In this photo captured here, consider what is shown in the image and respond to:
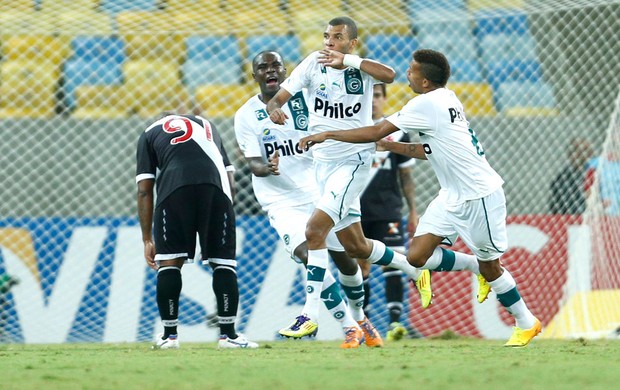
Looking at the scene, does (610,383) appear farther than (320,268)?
No

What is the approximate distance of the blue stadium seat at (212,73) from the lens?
12.4 m

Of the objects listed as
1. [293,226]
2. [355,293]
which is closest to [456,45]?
[293,226]

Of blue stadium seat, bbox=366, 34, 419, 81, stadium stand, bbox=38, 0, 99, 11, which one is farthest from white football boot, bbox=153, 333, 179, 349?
blue stadium seat, bbox=366, 34, 419, 81

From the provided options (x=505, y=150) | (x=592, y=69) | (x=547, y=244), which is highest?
(x=592, y=69)

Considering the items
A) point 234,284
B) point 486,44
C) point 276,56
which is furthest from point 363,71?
point 486,44

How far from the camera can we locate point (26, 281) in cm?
990

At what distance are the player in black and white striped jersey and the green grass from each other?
45 cm

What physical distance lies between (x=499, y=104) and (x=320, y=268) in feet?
19.8

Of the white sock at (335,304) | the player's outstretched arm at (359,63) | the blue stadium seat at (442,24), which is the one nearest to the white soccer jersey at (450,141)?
the player's outstretched arm at (359,63)

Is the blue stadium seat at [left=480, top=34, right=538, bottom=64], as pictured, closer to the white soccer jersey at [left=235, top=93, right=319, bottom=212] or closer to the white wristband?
the white soccer jersey at [left=235, top=93, right=319, bottom=212]

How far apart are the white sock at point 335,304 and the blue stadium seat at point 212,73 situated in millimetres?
5294

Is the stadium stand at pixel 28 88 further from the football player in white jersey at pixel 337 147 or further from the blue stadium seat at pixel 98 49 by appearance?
the football player in white jersey at pixel 337 147

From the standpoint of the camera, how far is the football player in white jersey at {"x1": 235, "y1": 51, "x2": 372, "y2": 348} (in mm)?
7918

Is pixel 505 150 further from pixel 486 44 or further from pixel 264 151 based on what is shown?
pixel 264 151
